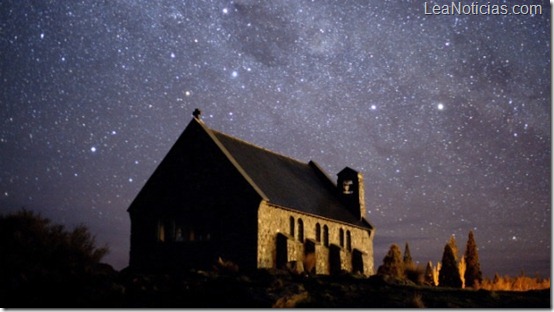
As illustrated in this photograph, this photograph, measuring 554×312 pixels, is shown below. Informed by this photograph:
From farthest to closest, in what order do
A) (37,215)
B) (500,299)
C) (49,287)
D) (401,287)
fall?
(37,215), (401,287), (500,299), (49,287)

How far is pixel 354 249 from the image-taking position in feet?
134

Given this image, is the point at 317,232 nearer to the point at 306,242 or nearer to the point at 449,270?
the point at 306,242

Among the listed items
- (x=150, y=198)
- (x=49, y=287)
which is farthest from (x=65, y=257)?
(x=150, y=198)

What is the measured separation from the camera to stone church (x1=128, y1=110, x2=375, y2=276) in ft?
103

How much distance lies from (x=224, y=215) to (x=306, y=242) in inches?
233

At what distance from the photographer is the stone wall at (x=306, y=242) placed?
3164cm

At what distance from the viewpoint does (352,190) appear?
4541 centimetres

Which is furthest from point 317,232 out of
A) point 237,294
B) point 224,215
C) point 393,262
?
point 237,294

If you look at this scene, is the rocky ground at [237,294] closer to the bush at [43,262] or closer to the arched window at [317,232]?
the bush at [43,262]

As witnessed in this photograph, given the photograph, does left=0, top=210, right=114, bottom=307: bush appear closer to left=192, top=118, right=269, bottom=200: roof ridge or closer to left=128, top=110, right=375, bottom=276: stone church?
left=128, top=110, right=375, bottom=276: stone church

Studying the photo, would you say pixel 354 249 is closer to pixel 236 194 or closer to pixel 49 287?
pixel 236 194

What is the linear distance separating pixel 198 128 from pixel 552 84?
68.3 feet

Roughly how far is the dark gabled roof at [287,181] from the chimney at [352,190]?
532 millimetres

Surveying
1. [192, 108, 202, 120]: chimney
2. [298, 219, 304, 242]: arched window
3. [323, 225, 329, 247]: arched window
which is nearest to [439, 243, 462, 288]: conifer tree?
[323, 225, 329, 247]: arched window
